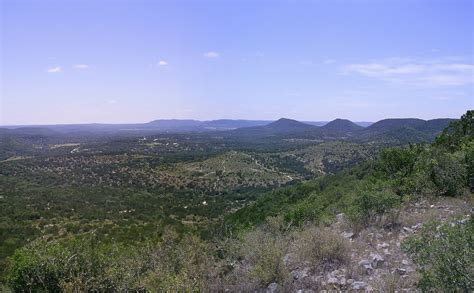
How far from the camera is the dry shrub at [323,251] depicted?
26.4 ft

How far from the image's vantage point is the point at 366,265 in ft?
24.5

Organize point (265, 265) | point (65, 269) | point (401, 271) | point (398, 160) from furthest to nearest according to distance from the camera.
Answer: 1. point (398, 160)
2. point (65, 269)
3. point (265, 265)
4. point (401, 271)

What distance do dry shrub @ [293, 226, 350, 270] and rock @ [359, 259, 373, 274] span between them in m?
0.37

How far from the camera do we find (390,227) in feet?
34.4

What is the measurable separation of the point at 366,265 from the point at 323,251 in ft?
3.42

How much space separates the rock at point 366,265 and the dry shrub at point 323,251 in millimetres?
372

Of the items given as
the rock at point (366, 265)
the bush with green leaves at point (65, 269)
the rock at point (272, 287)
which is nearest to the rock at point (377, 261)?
the rock at point (366, 265)

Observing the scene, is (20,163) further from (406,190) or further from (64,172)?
(406,190)

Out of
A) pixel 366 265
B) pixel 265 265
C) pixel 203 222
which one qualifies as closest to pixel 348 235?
pixel 366 265

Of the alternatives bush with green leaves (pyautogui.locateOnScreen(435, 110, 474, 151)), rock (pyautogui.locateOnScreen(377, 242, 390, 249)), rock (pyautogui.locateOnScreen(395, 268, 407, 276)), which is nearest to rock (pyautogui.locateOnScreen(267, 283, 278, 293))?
rock (pyautogui.locateOnScreen(395, 268, 407, 276))

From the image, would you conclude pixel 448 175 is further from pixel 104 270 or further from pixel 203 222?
pixel 203 222

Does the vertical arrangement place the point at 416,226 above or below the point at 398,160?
below

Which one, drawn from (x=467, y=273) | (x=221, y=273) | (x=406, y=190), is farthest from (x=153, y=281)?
(x=406, y=190)

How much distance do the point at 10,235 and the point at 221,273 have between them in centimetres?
3270
